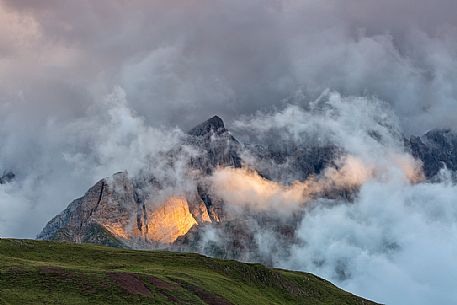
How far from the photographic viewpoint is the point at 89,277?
542ft

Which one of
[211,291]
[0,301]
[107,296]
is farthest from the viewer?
[211,291]

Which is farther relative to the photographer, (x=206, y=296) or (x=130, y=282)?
(x=206, y=296)

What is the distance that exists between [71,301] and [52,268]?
2294 cm

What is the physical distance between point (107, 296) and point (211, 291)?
4813 centimetres

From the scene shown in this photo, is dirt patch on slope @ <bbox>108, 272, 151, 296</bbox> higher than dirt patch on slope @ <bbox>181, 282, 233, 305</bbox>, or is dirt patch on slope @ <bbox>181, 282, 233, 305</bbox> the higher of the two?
dirt patch on slope @ <bbox>181, 282, 233, 305</bbox>

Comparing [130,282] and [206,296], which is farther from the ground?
[206,296]

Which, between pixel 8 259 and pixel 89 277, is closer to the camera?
pixel 89 277

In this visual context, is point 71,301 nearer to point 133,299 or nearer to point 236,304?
point 133,299

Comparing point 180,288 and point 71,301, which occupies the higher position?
point 180,288

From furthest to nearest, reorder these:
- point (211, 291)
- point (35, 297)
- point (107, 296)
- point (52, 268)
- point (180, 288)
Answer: point (211, 291), point (180, 288), point (52, 268), point (107, 296), point (35, 297)

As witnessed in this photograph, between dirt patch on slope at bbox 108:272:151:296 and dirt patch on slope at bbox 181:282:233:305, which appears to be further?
dirt patch on slope at bbox 181:282:233:305

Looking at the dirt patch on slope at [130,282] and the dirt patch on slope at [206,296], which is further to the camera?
the dirt patch on slope at [206,296]

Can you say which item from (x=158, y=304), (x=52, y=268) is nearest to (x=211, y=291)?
(x=158, y=304)

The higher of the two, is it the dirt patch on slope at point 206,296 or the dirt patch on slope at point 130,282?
the dirt patch on slope at point 206,296
